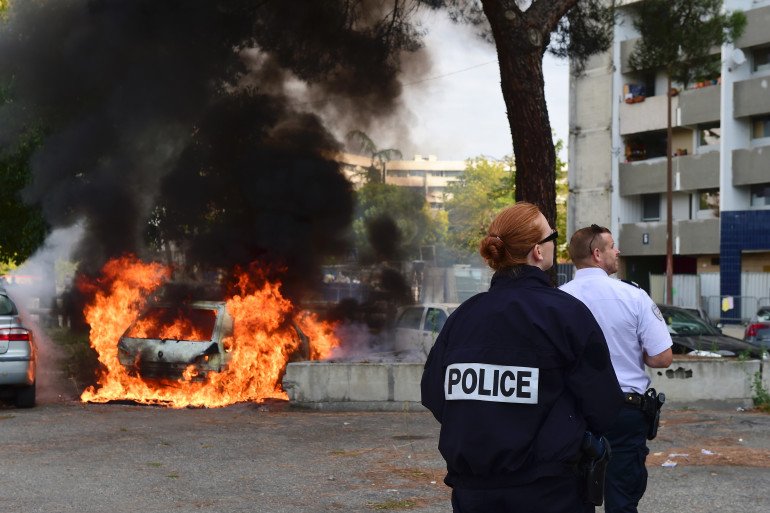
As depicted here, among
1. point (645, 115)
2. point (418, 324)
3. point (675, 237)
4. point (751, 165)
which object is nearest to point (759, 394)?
point (418, 324)

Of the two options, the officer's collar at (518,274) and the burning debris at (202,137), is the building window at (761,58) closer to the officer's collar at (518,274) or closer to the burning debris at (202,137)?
the burning debris at (202,137)

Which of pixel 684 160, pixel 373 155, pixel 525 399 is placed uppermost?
pixel 684 160

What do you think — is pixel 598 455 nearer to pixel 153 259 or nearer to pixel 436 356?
pixel 436 356

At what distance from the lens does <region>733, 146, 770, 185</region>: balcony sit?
35956 millimetres

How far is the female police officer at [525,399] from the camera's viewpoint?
3020 mm

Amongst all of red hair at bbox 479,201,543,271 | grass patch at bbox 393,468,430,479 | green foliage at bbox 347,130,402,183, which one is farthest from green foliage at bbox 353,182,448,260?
red hair at bbox 479,201,543,271

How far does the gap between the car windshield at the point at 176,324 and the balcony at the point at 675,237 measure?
1133 inches

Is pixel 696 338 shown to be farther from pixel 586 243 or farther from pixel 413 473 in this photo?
pixel 586 243

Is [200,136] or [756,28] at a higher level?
[756,28]

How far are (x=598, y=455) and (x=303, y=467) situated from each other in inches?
208

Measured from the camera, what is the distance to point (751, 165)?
3644 centimetres

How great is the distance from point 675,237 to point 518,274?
125 ft

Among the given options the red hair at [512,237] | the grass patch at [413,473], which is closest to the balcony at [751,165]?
the grass patch at [413,473]

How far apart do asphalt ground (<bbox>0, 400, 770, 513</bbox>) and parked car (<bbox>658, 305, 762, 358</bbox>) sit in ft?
12.4
